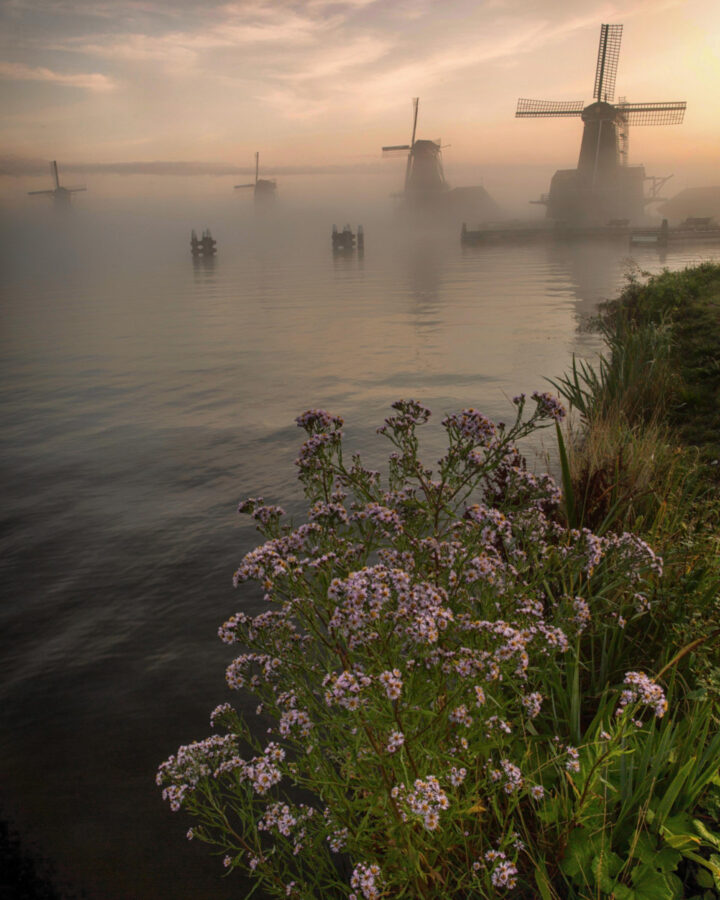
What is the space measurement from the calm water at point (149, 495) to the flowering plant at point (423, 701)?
1.69 m

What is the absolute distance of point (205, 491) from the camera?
1189 cm

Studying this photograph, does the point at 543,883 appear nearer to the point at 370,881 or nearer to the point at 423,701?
the point at 370,881

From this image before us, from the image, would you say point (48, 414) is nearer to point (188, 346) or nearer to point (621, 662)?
point (188, 346)

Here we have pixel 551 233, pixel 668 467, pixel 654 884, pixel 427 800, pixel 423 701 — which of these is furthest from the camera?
pixel 551 233

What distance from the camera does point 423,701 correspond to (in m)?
3.10

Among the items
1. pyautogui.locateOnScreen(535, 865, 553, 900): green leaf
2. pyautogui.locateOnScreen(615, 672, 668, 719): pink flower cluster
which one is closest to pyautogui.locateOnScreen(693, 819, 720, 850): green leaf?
pyautogui.locateOnScreen(615, 672, 668, 719): pink flower cluster

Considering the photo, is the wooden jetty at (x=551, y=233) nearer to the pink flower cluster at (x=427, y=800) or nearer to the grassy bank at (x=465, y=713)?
the grassy bank at (x=465, y=713)

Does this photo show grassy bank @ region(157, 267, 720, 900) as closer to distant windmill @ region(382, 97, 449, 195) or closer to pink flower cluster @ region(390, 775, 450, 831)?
pink flower cluster @ region(390, 775, 450, 831)

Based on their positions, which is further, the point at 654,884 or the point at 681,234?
the point at 681,234

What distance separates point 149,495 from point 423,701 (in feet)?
31.5

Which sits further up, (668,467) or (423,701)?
(423,701)

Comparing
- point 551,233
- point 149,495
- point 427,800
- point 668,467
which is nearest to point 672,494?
point 668,467

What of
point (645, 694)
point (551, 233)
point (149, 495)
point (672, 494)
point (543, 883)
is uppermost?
point (551, 233)

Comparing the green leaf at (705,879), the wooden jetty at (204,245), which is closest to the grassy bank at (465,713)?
the green leaf at (705,879)
